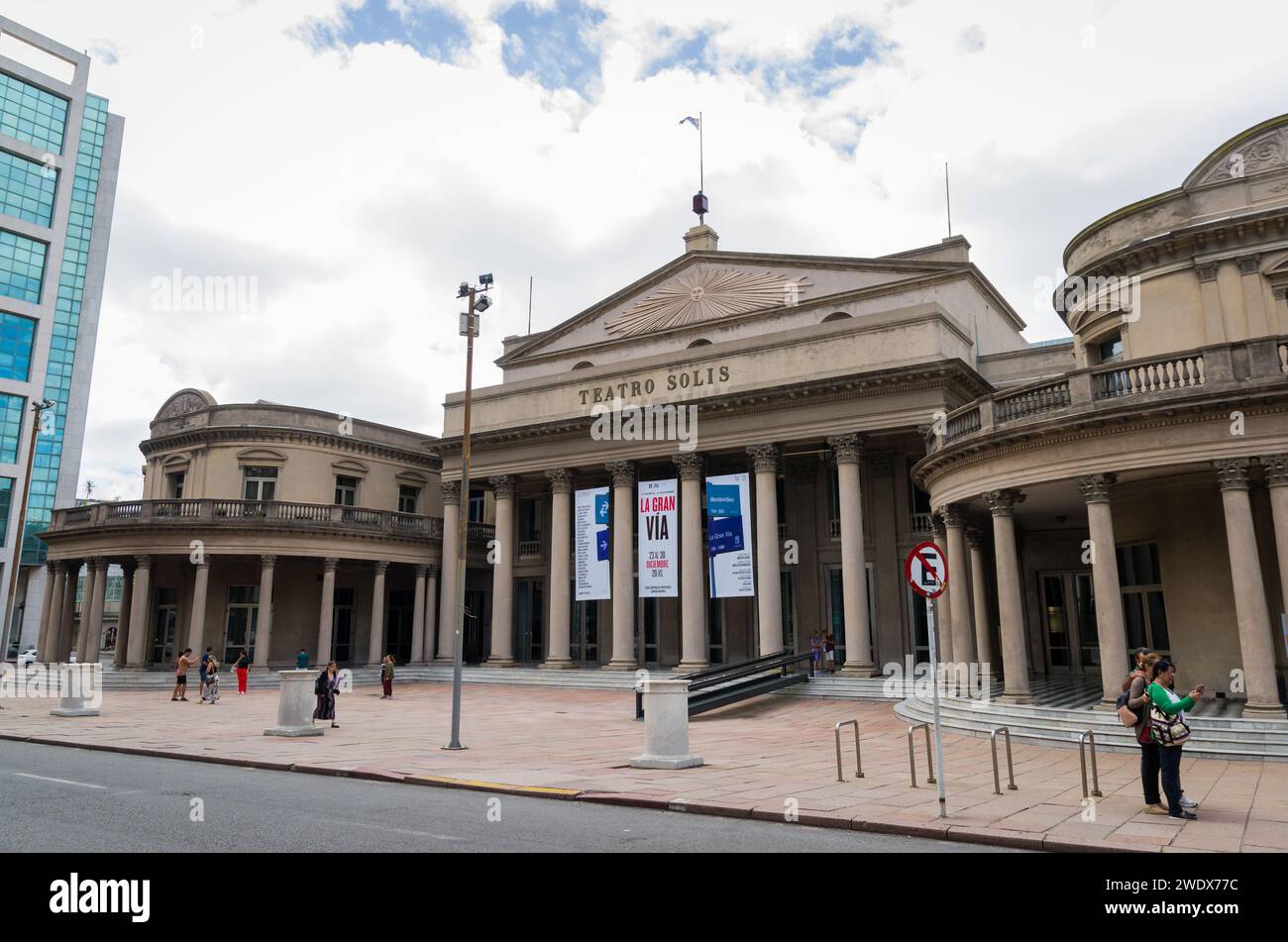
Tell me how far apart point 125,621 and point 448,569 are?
14.4 metres

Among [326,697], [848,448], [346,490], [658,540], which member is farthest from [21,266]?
[848,448]

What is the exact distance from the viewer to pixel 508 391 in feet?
128

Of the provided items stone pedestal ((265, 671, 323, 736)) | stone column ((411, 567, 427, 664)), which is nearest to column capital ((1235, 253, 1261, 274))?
stone pedestal ((265, 671, 323, 736))

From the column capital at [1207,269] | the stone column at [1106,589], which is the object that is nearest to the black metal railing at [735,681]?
the stone column at [1106,589]

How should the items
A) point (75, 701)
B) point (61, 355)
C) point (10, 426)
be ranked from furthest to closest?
point (61, 355)
point (10, 426)
point (75, 701)

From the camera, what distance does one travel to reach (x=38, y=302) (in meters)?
57.0

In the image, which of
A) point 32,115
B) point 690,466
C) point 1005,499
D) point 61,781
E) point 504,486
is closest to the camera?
point 61,781

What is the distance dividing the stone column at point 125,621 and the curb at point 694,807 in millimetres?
24819

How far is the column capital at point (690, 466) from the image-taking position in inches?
1315

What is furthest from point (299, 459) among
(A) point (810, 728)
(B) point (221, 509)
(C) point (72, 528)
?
(A) point (810, 728)

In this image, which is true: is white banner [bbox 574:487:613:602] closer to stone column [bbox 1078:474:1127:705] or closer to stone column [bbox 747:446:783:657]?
stone column [bbox 747:446:783:657]

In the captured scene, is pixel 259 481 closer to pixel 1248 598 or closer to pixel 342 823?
pixel 342 823

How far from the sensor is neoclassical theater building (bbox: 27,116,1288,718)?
17500 mm

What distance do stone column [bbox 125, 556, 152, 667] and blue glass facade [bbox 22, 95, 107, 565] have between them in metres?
42.1
